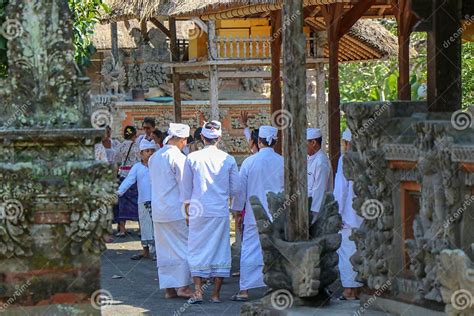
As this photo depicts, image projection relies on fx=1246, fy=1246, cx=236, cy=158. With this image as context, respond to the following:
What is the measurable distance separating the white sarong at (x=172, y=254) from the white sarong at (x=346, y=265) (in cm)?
178

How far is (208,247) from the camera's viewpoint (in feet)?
41.7

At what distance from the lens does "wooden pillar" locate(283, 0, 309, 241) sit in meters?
9.84

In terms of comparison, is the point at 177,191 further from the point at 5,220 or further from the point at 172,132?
the point at 5,220

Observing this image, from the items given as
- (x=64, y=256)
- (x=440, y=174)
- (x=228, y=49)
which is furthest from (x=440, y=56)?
(x=228, y=49)

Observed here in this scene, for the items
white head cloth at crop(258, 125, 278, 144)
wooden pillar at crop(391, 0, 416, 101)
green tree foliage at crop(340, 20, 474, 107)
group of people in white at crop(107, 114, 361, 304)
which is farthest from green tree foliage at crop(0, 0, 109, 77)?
green tree foliage at crop(340, 20, 474, 107)

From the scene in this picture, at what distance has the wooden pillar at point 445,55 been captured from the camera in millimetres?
8961

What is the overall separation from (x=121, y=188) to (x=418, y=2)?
7645 millimetres

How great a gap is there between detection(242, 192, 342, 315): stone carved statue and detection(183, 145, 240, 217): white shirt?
7.61 ft

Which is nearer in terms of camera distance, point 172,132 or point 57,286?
point 57,286

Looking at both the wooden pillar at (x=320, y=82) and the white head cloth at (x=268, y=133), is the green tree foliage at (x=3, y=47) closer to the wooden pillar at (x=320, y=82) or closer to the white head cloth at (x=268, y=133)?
the white head cloth at (x=268, y=133)

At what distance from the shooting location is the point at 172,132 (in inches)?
516

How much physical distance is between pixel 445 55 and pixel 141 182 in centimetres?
783

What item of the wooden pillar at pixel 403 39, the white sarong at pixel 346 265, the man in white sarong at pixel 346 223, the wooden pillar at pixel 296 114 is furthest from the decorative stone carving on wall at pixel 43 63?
the wooden pillar at pixel 403 39

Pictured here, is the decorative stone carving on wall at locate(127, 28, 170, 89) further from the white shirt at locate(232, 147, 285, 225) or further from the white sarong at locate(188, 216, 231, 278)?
the white sarong at locate(188, 216, 231, 278)
